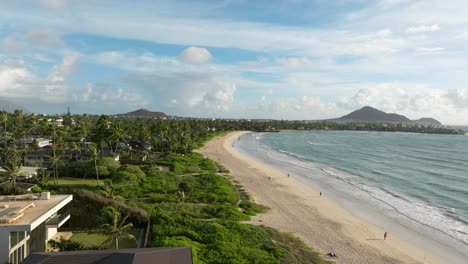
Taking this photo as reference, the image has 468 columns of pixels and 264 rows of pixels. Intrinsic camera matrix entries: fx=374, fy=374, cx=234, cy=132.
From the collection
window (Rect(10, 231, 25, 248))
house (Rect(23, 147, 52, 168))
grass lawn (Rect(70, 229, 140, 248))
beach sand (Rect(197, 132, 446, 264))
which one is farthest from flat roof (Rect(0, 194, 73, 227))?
house (Rect(23, 147, 52, 168))

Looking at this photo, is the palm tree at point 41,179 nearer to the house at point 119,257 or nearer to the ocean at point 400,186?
the house at point 119,257

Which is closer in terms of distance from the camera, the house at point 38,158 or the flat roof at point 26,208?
the flat roof at point 26,208

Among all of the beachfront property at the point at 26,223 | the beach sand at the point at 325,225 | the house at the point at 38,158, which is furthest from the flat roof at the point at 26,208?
the house at the point at 38,158

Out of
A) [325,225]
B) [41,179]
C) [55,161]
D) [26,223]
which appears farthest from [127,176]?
[26,223]

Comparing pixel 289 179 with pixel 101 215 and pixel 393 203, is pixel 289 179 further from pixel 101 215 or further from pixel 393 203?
pixel 101 215

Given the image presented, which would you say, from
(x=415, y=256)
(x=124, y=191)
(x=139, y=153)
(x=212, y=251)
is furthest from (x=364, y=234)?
(x=139, y=153)

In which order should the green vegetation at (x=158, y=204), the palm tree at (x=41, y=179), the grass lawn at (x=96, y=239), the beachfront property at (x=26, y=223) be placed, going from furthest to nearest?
the palm tree at (x=41, y=179)
the green vegetation at (x=158, y=204)
the grass lawn at (x=96, y=239)
the beachfront property at (x=26, y=223)
